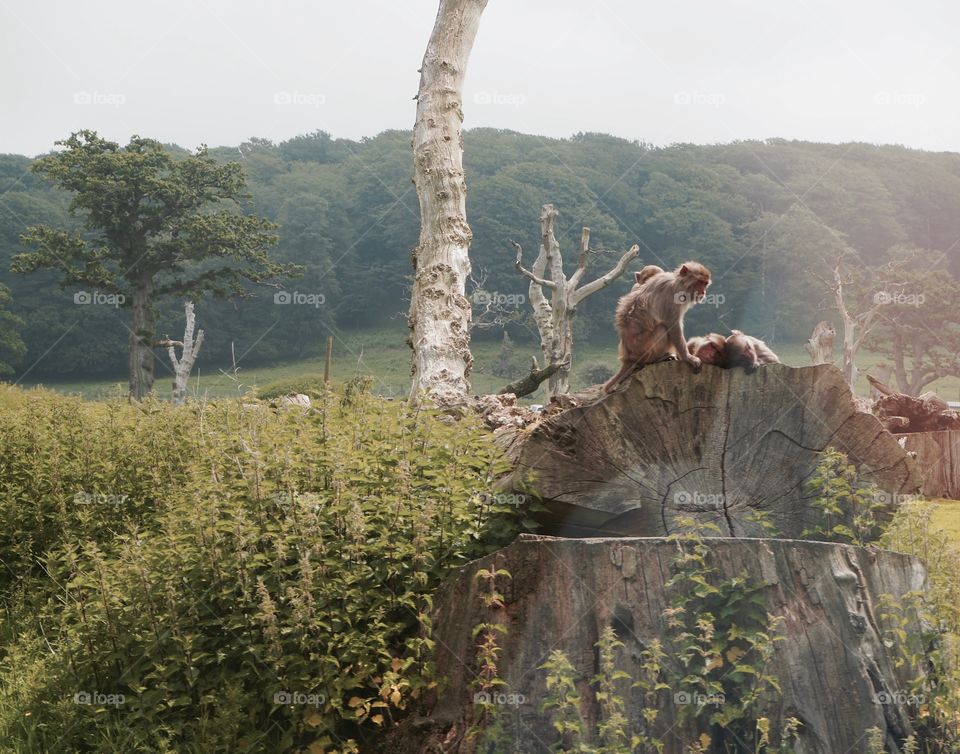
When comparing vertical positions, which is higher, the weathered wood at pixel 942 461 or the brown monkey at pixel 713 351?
the brown monkey at pixel 713 351

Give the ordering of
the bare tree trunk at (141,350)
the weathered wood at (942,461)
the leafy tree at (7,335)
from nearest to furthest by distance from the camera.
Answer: the weathered wood at (942,461), the bare tree trunk at (141,350), the leafy tree at (7,335)

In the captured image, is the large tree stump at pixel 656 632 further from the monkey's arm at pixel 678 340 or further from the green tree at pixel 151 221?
the green tree at pixel 151 221

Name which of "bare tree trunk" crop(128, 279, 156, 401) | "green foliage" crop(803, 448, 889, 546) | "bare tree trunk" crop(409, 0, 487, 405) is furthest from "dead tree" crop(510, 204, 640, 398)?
"bare tree trunk" crop(128, 279, 156, 401)

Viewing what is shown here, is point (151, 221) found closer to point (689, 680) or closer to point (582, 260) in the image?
point (582, 260)

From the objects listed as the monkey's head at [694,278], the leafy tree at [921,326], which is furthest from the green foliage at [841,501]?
the leafy tree at [921,326]

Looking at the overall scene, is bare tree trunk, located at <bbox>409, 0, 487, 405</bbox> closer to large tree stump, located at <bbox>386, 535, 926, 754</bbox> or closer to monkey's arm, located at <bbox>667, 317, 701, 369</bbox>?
monkey's arm, located at <bbox>667, 317, 701, 369</bbox>

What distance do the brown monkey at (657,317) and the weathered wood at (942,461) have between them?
9.44 metres

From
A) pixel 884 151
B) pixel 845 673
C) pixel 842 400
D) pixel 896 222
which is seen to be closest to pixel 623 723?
pixel 845 673

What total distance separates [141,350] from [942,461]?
29.7 metres

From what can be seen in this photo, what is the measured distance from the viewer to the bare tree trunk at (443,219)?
30.8ft

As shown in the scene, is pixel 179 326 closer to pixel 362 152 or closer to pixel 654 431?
pixel 362 152

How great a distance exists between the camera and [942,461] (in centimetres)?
1435

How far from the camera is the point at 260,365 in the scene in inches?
2314

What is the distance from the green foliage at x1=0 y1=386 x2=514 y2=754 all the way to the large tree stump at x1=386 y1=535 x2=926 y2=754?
30cm
